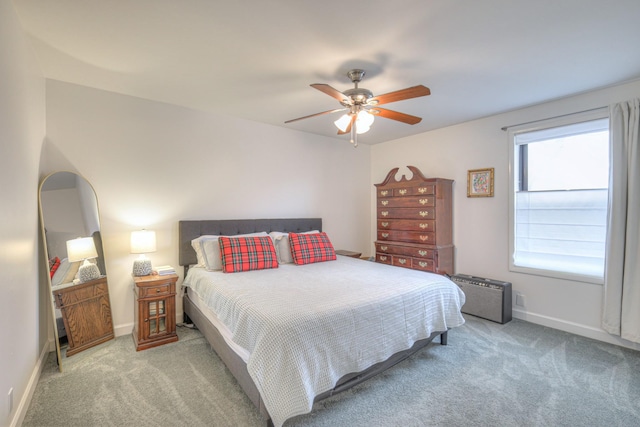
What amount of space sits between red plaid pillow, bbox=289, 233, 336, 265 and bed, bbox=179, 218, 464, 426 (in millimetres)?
340

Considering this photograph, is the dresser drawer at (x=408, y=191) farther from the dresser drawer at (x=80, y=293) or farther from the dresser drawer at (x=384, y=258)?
the dresser drawer at (x=80, y=293)

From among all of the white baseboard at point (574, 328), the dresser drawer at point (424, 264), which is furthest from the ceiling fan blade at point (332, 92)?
the white baseboard at point (574, 328)

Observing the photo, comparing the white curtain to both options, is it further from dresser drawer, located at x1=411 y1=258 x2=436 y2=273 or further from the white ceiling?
dresser drawer, located at x1=411 y1=258 x2=436 y2=273

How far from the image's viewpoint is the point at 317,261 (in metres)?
3.54

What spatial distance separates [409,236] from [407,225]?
0.53ft

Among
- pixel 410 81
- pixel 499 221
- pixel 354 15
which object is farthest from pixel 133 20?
pixel 499 221

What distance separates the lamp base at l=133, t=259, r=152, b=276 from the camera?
291 cm

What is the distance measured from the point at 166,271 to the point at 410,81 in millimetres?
3110

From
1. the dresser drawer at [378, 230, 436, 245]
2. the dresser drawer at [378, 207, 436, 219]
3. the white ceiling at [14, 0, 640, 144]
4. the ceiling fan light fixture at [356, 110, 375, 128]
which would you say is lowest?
the dresser drawer at [378, 230, 436, 245]

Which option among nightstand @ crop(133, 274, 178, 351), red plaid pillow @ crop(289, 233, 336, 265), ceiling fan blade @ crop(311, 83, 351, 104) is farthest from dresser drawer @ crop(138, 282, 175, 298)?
ceiling fan blade @ crop(311, 83, 351, 104)

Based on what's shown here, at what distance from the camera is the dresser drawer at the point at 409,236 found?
3.96 metres

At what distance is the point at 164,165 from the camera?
3270 millimetres

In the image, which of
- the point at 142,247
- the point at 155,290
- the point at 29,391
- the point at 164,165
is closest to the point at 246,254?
the point at 155,290

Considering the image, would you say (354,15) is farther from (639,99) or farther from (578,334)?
(578,334)
